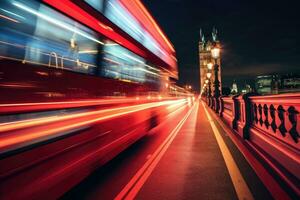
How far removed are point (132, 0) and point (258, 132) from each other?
16.2ft

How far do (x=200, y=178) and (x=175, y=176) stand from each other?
0.45 meters

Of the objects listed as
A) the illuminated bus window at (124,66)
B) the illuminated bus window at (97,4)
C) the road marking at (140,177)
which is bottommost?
the road marking at (140,177)

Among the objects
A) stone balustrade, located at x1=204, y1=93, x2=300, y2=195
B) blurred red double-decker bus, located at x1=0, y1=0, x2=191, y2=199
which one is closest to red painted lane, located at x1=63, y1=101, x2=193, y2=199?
blurred red double-decker bus, located at x1=0, y1=0, x2=191, y2=199

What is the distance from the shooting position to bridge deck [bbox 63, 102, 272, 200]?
4043 mm

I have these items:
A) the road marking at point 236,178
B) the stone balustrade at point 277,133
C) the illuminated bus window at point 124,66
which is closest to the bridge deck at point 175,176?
the road marking at point 236,178

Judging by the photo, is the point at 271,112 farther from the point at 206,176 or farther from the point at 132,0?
the point at 132,0

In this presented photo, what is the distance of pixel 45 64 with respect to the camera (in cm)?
371

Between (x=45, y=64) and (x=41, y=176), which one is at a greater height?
(x=45, y=64)

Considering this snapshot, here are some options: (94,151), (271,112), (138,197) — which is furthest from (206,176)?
(271,112)

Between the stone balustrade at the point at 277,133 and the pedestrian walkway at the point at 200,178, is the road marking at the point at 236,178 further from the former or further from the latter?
the stone balustrade at the point at 277,133

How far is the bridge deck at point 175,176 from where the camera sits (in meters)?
4.04

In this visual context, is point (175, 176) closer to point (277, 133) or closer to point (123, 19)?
point (277, 133)

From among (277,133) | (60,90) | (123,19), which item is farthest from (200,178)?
(123,19)

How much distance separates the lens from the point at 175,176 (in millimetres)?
4949
